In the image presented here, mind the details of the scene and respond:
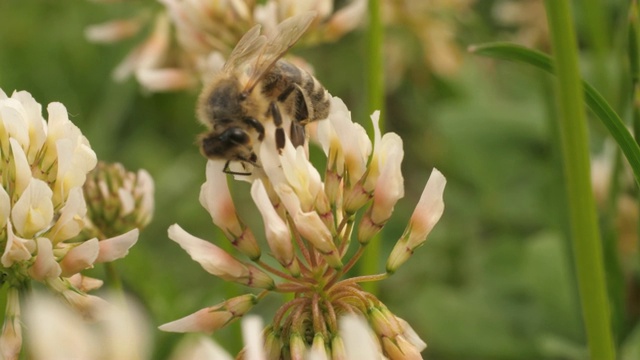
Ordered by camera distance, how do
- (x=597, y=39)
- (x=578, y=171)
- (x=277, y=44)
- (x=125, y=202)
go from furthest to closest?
(x=597, y=39) < (x=125, y=202) < (x=277, y=44) < (x=578, y=171)

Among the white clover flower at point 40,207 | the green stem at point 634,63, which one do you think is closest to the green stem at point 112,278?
the white clover flower at point 40,207

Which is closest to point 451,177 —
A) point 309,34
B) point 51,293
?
point 309,34

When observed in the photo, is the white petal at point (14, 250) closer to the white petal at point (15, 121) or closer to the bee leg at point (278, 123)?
the white petal at point (15, 121)

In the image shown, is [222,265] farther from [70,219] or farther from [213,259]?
[70,219]

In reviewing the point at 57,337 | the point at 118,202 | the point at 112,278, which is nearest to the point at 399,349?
the point at 57,337

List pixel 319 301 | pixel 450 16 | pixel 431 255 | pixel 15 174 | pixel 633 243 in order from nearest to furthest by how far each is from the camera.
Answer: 1. pixel 319 301
2. pixel 15 174
3. pixel 633 243
4. pixel 431 255
5. pixel 450 16

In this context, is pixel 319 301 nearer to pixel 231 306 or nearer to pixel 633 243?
pixel 231 306
